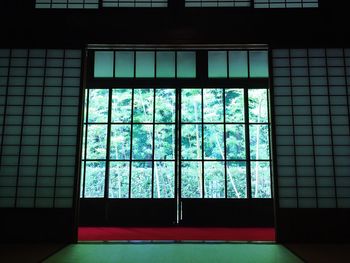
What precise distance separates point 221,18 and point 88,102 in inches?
115

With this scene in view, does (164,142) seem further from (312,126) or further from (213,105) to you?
(312,126)

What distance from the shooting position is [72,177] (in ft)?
12.0

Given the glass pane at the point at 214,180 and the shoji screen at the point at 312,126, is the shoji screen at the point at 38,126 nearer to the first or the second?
the glass pane at the point at 214,180

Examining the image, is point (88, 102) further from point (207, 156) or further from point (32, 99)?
point (207, 156)

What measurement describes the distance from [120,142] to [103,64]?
1458 mm

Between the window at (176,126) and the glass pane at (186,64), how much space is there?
0.02 meters

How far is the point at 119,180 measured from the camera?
17.5 ft

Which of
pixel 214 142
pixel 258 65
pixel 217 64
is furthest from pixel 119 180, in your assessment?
pixel 258 65

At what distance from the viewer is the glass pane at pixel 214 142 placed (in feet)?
17.6

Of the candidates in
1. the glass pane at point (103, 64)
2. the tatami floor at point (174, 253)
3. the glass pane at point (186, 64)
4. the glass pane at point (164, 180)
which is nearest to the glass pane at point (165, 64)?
the glass pane at point (186, 64)

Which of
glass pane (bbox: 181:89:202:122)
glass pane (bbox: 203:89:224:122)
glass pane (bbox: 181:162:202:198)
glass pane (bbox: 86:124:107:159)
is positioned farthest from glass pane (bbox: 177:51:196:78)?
glass pane (bbox: 86:124:107:159)

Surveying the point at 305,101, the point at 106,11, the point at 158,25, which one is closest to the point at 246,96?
the point at 305,101

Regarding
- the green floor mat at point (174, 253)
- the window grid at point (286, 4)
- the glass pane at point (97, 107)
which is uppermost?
the window grid at point (286, 4)

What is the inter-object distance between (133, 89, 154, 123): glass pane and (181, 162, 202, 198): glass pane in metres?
1.07
